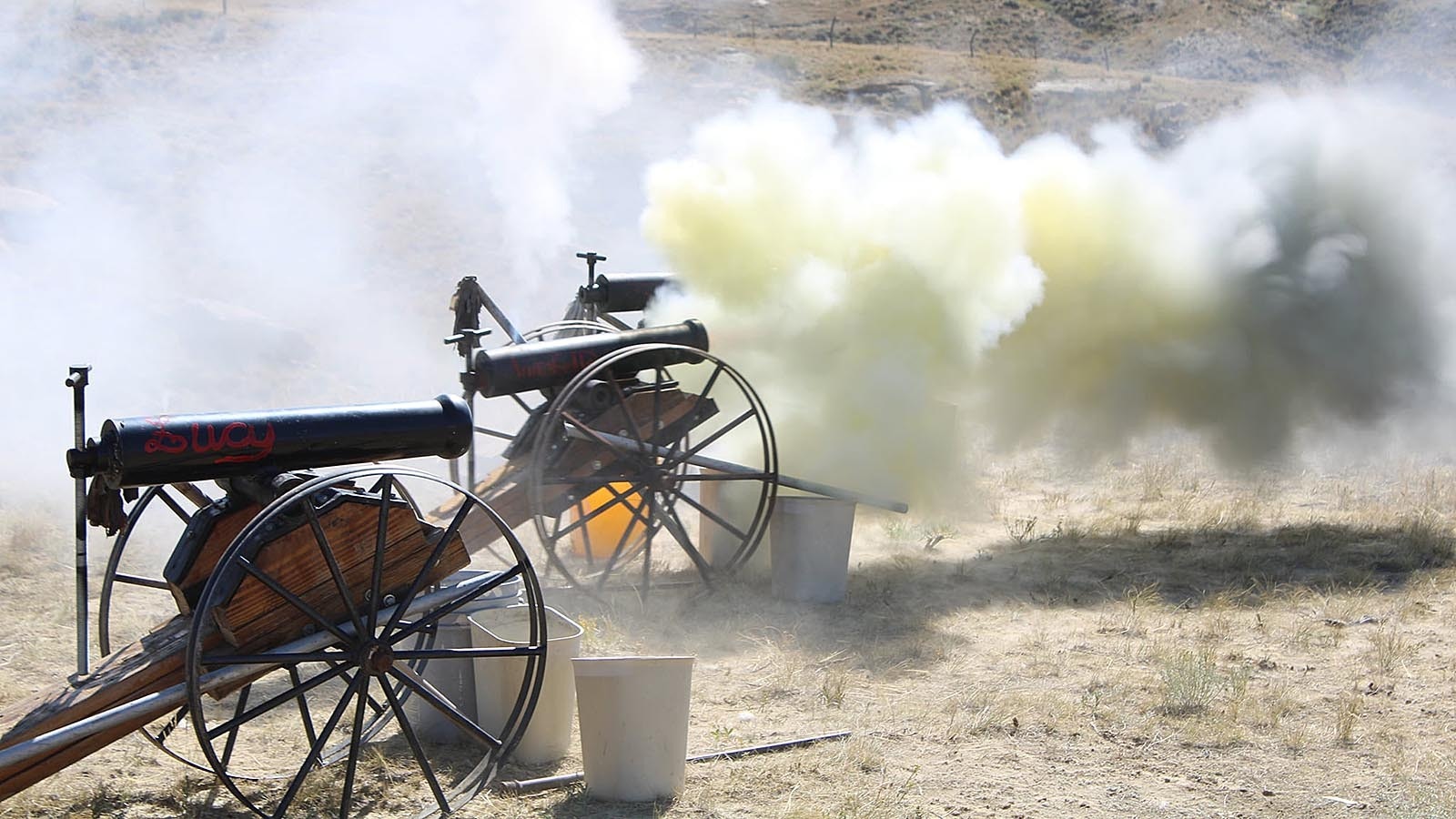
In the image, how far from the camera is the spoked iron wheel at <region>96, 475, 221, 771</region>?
17.3 ft

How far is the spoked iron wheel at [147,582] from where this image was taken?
5270mm

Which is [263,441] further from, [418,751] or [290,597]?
[418,751]

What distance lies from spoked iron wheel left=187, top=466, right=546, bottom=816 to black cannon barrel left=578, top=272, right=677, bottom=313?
4179 millimetres

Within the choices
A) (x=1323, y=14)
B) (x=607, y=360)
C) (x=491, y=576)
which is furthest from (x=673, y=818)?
(x=1323, y=14)

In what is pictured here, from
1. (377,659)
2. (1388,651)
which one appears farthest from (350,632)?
(1388,651)

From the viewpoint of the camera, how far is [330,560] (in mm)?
4469

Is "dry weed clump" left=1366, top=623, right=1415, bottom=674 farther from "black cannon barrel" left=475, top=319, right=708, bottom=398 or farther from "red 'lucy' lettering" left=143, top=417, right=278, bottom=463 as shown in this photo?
"red 'lucy' lettering" left=143, top=417, right=278, bottom=463

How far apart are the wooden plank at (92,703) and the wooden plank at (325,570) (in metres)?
0.22

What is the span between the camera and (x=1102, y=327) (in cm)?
973

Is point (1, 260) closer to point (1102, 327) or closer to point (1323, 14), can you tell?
point (1102, 327)

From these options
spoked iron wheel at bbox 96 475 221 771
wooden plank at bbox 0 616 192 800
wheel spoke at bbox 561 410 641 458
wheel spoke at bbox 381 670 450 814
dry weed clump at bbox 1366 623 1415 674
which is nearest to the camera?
wooden plank at bbox 0 616 192 800

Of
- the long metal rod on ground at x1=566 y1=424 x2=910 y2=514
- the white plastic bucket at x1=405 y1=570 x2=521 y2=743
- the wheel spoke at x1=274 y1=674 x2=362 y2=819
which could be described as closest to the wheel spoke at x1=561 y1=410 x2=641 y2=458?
the long metal rod on ground at x1=566 y1=424 x2=910 y2=514

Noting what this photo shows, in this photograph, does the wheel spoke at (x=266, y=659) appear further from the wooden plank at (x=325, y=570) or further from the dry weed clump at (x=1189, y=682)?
the dry weed clump at (x=1189, y=682)

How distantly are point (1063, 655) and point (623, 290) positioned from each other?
402 centimetres
